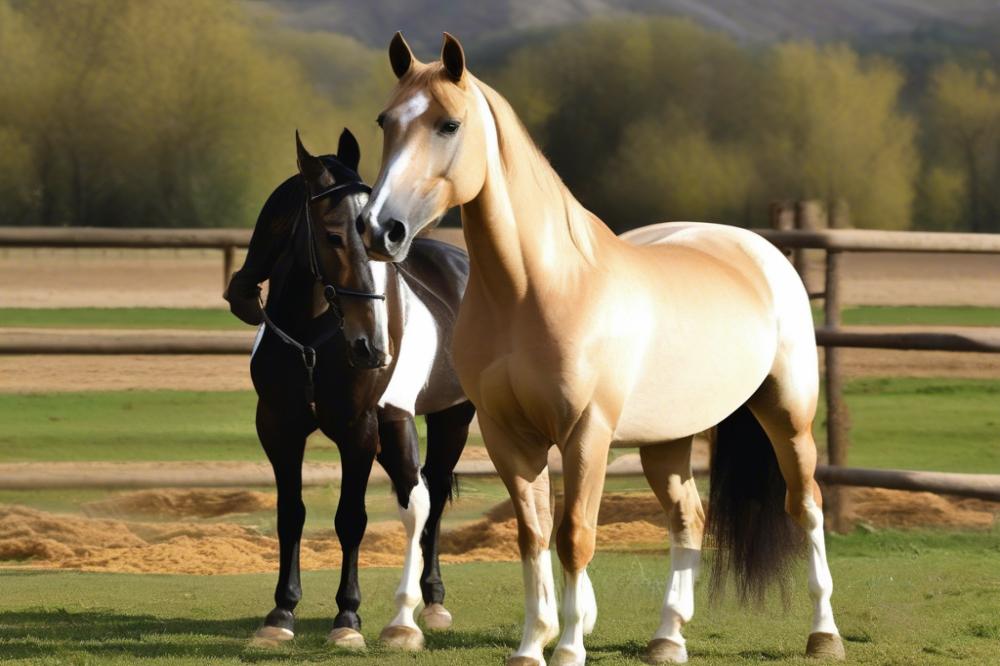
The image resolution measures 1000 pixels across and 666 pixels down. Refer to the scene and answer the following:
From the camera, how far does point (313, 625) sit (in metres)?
4.63

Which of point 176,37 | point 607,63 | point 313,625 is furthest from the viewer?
point 176,37

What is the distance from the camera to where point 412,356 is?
446cm

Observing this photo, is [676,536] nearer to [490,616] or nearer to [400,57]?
[490,616]

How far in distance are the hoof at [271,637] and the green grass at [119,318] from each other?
56.1 feet

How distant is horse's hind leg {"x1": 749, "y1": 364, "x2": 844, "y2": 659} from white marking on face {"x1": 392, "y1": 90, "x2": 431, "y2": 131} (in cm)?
145

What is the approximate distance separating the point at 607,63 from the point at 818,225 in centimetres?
1664

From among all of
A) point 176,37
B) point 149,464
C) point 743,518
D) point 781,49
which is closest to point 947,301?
point 781,49

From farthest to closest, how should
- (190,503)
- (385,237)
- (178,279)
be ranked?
(178,279)
(190,503)
(385,237)

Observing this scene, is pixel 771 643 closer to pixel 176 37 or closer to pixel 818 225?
pixel 818 225

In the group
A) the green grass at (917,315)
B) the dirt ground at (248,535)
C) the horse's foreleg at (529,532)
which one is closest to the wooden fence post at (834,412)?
the dirt ground at (248,535)

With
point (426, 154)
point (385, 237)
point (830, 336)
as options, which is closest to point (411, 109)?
point (426, 154)

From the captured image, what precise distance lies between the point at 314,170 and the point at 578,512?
4.29 ft

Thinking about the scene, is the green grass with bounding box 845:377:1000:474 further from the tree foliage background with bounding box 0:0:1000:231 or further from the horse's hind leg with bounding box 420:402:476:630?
the horse's hind leg with bounding box 420:402:476:630

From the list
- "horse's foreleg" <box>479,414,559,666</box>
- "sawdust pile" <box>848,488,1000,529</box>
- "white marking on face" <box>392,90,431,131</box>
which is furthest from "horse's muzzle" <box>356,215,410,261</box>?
"sawdust pile" <box>848,488,1000,529</box>
